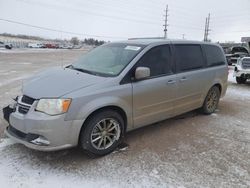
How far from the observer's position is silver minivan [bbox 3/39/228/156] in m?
3.15

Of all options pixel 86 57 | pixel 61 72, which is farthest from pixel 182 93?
pixel 61 72

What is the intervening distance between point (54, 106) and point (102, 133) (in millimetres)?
852

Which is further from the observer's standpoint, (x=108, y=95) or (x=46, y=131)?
(x=108, y=95)

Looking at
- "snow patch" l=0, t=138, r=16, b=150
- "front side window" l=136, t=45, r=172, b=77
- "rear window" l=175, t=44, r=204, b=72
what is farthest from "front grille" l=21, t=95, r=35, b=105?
"rear window" l=175, t=44, r=204, b=72

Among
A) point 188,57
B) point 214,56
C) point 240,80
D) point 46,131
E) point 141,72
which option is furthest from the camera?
point 240,80

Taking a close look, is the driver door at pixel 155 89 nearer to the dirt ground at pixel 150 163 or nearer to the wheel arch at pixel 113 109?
the wheel arch at pixel 113 109

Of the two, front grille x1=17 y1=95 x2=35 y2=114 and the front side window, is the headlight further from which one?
the front side window

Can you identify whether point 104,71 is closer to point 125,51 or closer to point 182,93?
point 125,51

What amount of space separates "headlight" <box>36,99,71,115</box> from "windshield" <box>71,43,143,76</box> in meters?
0.89

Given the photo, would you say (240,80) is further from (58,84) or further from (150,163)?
(58,84)

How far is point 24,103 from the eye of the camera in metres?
3.32

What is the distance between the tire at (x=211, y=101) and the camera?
557 centimetres

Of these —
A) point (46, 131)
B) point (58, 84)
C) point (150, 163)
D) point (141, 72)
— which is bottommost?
point (150, 163)

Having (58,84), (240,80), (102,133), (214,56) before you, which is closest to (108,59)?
(58,84)
